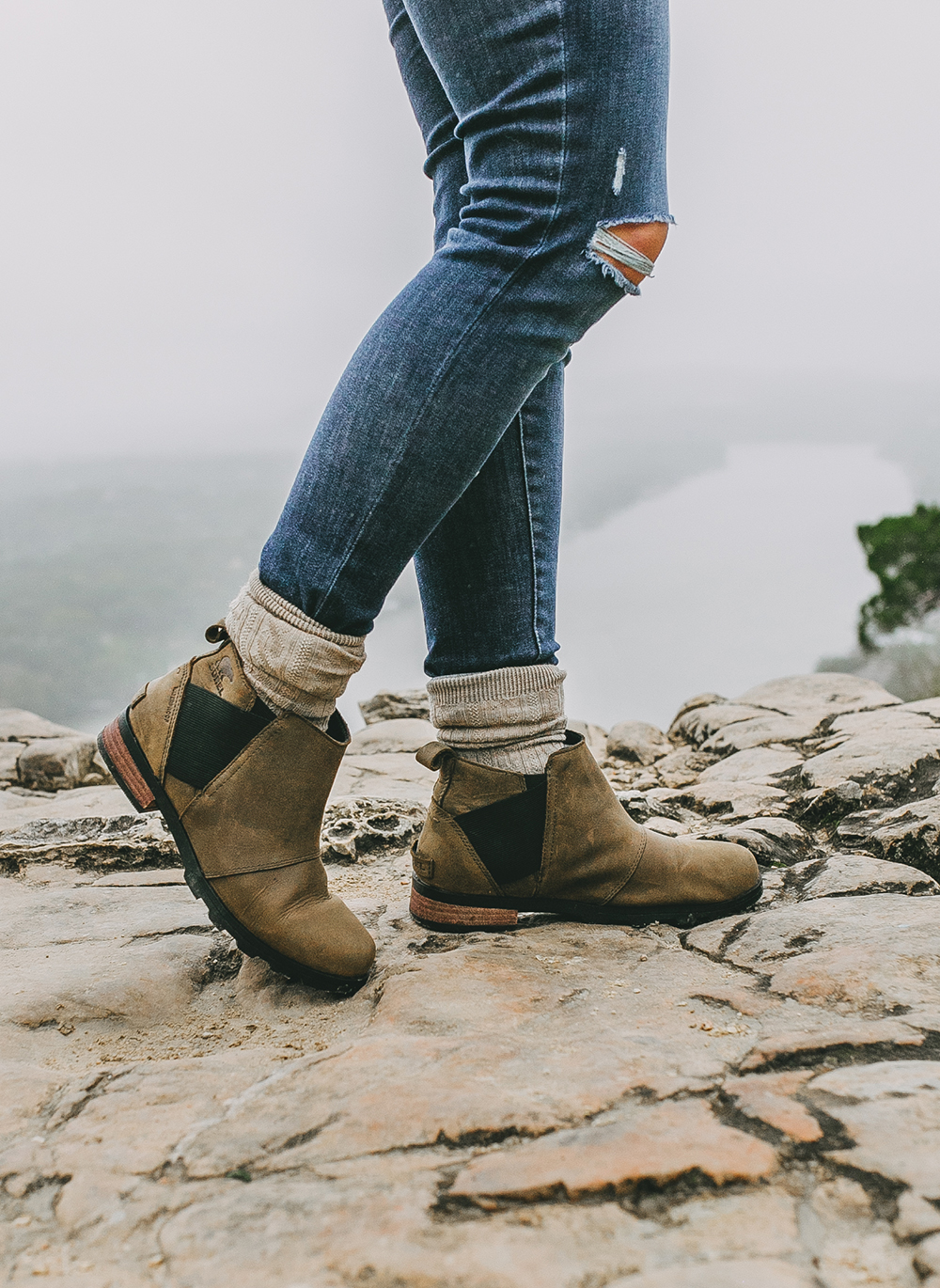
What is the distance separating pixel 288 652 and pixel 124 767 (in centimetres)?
27

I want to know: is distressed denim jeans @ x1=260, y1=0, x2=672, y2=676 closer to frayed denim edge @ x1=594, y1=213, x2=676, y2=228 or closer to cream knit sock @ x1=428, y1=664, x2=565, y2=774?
frayed denim edge @ x1=594, y1=213, x2=676, y2=228

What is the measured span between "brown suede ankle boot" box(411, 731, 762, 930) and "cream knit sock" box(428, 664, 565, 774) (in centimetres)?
2

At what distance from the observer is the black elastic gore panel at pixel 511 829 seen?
3.79ft

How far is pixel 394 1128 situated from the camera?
0.68 meters

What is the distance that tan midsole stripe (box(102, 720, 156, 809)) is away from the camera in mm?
1037

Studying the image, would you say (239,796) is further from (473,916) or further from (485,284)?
(485,284)

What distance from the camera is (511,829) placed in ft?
3.82

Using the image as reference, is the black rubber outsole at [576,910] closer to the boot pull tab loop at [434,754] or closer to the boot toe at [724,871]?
the boot toe at [724,871]

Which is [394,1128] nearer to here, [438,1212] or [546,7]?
[438,1212]

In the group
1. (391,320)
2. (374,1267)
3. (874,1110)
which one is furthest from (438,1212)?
(391,320)

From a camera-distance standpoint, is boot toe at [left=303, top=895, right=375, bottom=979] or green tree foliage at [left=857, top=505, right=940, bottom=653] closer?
boot toe at [left=303, top=895, right=375, bottom=979]

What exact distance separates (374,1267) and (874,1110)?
0.37 metres

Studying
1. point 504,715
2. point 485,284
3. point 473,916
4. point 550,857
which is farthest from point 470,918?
point 485,284

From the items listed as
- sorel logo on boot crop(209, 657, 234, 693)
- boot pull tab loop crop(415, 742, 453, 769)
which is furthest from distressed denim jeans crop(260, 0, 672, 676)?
boot pull tab loop crop(415, 742, 453, 769)
